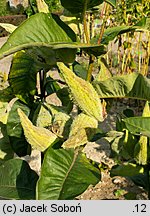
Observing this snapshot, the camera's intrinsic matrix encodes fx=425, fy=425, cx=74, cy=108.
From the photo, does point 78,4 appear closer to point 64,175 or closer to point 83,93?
point 83,93

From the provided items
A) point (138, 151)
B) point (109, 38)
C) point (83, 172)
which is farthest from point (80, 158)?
point (109, 38)

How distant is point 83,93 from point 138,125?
0.12 metres

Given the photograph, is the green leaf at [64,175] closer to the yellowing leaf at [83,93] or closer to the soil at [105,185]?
the yellowing leaf at [83,93]

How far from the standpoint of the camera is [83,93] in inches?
33.0

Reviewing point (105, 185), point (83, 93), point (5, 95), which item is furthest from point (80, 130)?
point (105, 185)

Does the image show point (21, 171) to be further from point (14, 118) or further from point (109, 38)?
point (109, 38)

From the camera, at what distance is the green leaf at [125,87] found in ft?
2.80

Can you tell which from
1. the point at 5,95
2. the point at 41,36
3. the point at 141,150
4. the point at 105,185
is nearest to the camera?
the point at 41,36

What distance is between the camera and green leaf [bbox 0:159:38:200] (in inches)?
39.4

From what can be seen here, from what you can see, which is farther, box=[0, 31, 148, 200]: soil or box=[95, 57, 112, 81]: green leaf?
box=[0, 31, 148, 200]: soil

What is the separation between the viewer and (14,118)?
1.07m

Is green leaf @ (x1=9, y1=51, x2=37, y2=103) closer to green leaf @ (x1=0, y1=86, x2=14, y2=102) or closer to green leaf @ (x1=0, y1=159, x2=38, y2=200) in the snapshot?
green leaf @ (x1=0, y1=86, x2=14, y2=102)

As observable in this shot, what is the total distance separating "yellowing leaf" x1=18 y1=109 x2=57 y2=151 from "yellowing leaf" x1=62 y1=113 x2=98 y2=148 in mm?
48

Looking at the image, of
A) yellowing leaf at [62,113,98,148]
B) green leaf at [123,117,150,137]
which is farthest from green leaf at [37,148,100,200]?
green leaf at [123,117,150,137]
